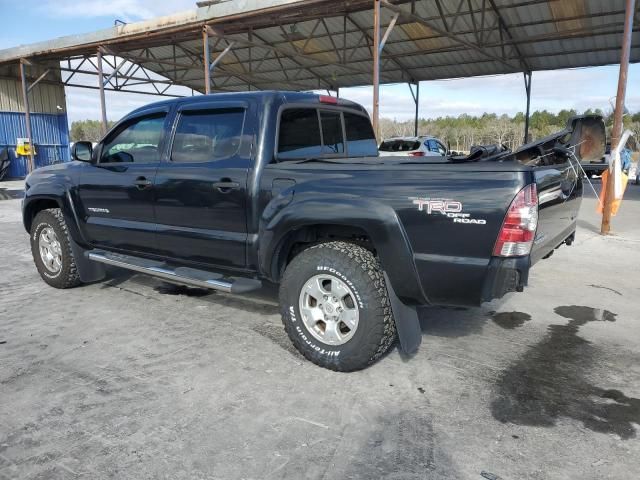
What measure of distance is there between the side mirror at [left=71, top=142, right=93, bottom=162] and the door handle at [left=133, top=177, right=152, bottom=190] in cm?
91

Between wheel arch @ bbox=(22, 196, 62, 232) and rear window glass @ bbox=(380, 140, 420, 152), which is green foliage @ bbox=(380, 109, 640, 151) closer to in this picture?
rear window glass @ bbox=(380, 140, 420, 152)

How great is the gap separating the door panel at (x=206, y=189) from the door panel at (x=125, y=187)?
169 mm

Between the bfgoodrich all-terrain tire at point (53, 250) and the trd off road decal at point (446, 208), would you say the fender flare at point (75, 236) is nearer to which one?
the bfgoodrich all-terrain tire at point (53, 250)

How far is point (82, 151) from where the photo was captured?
4715 mm

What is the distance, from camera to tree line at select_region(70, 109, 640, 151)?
202ft

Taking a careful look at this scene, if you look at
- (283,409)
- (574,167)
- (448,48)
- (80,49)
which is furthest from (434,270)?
(80,49)

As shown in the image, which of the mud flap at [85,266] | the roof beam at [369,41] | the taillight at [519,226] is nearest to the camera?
the taillight at [519,226]

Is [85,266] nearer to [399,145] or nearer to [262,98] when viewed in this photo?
[262,98]

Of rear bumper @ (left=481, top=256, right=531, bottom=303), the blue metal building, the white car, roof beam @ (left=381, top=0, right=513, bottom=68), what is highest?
roof beam @ (left=381, top=0, right=513, bottom=68)

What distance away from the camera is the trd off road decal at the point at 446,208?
8.66 feet

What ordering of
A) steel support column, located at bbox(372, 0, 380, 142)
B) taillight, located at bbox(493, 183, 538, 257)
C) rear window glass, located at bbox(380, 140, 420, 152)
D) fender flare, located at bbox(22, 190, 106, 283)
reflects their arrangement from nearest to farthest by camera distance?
taillight, located at bbox(493, 183, 538, 257), fender flare, located at bbox(22, 190, 106, 283), steel support column, located at bbox(372, 0, 380, 142), rear window glass, located at bbox(380, 140, 420, 152)

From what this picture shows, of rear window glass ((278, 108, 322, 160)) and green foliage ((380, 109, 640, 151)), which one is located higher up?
green foliage ((380, 109, 640, 151))

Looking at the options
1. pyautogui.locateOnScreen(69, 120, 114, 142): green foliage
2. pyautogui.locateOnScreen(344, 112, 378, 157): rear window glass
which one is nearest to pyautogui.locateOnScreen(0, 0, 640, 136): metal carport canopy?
pyautogui.locateOnScreen(344, 112, 378, 157): rear window glass

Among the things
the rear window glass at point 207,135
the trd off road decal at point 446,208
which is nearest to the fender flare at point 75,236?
the rear window glass at point 207,135
